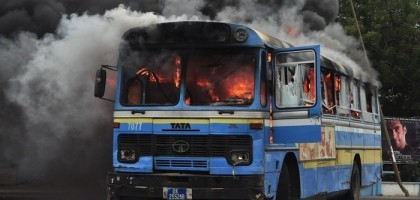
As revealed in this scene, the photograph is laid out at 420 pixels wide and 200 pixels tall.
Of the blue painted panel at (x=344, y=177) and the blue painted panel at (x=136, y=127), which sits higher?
the blue painted panel at (x=136, y=127)

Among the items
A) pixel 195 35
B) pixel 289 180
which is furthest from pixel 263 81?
pixel 289 180

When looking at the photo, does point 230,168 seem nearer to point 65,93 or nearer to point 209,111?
point 209,111

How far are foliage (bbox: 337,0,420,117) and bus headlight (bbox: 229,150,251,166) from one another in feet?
47.5

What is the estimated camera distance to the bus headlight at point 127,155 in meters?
7.98

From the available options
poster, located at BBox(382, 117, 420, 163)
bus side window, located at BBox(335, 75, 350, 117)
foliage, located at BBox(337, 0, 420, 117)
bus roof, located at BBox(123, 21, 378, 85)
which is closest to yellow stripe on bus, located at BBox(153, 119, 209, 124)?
bus roof, located at BBox(123, 21, 378, 85)

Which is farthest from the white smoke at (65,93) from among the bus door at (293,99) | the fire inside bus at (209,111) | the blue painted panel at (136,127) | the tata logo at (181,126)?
the bus door at (293,99)

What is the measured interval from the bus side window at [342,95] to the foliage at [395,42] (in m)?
10.4

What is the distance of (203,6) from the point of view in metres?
11.8

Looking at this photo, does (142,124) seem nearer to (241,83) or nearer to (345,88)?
(241,83)

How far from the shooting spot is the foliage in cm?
2133

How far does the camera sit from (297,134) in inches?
319

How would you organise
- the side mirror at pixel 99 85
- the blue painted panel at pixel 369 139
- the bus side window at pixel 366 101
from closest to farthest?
the side mirror at pixel 99 85
the bus side window at pixel 366 101
the blue painted panel at pixel 369 139

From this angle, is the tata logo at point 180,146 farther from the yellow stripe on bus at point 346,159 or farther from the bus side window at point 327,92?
the bus side window at point 327,92

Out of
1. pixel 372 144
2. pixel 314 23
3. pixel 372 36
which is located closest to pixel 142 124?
Answer: pixel 314 23
